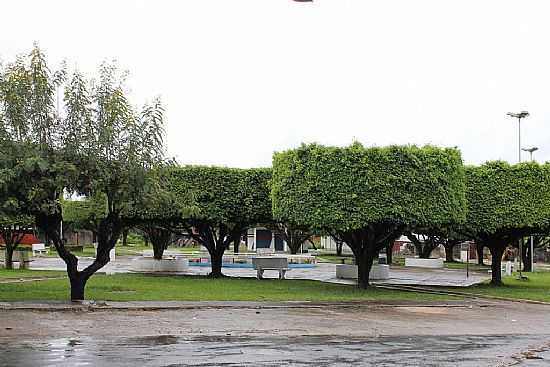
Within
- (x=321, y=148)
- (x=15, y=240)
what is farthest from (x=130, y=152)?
(x=15, y=240)

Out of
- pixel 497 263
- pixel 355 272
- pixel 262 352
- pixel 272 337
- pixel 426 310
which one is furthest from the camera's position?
pixel 355 272

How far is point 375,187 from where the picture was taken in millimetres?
25297

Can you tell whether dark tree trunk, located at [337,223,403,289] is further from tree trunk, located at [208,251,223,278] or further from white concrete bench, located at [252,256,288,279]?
tree trunk, located at [208,251,223,278]

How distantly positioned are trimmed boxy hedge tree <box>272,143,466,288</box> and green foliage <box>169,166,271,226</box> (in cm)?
577

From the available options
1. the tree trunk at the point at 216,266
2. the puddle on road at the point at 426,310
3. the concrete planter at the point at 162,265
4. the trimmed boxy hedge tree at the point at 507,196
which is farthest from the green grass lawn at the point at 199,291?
the concrete planter at the point at 162,265

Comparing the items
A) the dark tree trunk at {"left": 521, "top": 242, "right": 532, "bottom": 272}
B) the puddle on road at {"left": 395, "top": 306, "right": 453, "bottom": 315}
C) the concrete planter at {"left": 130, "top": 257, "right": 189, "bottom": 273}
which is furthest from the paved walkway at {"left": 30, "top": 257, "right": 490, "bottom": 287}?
the puddle on road at {"left": 395, "top": 306, "right": 453, "bottom": 315}

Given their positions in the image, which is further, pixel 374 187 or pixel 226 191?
pixel 226 191

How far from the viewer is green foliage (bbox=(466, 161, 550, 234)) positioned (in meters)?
29.2

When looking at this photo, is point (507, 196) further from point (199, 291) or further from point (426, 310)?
point (199, 291)

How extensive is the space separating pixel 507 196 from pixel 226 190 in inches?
460

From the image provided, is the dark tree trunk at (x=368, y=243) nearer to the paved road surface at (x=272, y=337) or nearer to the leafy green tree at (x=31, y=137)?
the paved road surface at (x=272, y=337)

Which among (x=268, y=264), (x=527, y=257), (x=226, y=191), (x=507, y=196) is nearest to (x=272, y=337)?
(x=507, y=196)

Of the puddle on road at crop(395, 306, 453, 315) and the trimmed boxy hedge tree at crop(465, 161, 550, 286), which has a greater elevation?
the trimmed boxy hedge tree at crop(465, 161, 550, 286)

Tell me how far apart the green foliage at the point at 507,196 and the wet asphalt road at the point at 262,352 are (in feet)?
50.3
